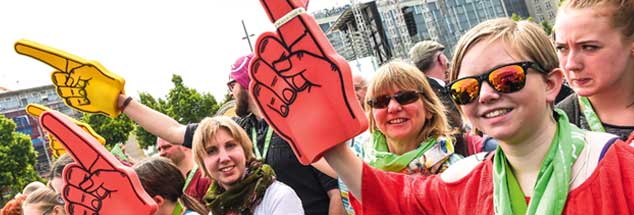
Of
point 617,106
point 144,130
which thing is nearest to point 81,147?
point 617,106

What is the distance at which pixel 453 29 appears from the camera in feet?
250

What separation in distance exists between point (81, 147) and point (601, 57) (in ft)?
→ 5.97

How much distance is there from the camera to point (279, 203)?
93.4 inches

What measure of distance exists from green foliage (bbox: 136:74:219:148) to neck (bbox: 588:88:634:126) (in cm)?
2845

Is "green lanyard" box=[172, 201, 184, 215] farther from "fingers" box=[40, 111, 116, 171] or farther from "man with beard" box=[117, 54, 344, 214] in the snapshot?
"fingers" box=[40, 111, 116, 171]

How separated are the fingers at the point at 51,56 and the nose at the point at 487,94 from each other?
2015 millimetres

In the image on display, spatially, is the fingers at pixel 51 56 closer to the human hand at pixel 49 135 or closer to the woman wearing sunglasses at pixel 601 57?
the human hand at pixel 49 135

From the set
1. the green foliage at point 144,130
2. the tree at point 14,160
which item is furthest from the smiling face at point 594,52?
the tree at point 14,160

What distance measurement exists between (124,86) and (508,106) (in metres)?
1.98

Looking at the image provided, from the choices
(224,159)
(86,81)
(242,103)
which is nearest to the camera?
(224,159)

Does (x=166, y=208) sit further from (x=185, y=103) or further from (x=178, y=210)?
(x=185, y=103)

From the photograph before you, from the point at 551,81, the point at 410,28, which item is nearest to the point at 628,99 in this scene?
the point at 551,81

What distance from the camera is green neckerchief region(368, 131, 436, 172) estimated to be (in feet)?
6.88

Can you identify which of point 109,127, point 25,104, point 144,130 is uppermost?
point 25,104
